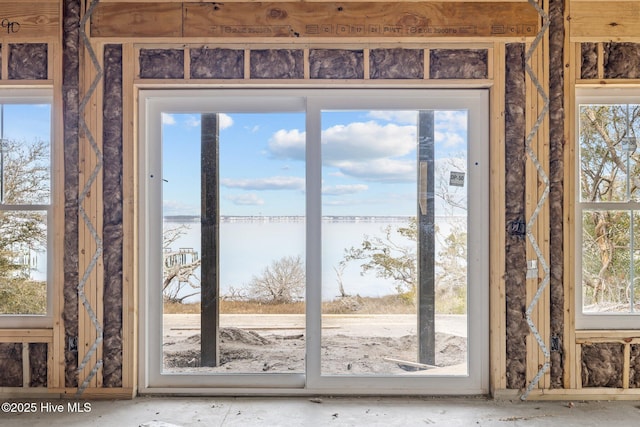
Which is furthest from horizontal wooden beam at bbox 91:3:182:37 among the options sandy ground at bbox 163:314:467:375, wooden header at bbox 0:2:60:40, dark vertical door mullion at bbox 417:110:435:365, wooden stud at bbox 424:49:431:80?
sandy ground at bbox 163:314:467:375

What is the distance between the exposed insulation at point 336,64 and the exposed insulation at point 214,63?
0.51m

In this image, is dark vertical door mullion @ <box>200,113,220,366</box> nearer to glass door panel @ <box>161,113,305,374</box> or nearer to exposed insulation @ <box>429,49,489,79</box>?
glass door panel @ <box>161,113,305,374</box>

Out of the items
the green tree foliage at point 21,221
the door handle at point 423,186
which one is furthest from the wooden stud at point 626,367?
the green tree foliage at point 21,221

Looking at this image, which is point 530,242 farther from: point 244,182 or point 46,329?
point 46,329

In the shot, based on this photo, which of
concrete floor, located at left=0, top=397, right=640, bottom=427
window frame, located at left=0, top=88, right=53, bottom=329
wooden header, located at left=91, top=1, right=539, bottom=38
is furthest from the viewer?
window frame, located at left=0, top=88, right=53, bottom=329

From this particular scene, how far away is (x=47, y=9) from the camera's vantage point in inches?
119

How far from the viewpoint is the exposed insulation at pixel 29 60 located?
3062 millimetres

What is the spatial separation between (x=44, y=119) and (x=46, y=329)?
149cm

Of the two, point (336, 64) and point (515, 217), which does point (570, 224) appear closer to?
point (515, 217)

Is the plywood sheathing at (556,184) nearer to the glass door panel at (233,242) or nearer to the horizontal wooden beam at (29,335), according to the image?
the glass door panel at (233,242)

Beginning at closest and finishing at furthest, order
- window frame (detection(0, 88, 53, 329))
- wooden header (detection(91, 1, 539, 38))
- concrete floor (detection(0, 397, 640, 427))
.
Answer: concrete floor (detection(0, 397, 640, 427)) → wooden header (detection(91, 1, 539, 38)) → window frame (detection(0, 88, 53, 329))

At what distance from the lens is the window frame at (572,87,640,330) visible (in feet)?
10.2

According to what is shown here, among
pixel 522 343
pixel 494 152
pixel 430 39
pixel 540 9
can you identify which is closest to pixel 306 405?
pixel 522 343

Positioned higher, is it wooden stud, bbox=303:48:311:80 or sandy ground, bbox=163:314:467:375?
wooden stud, bbox=303:48:311:80
